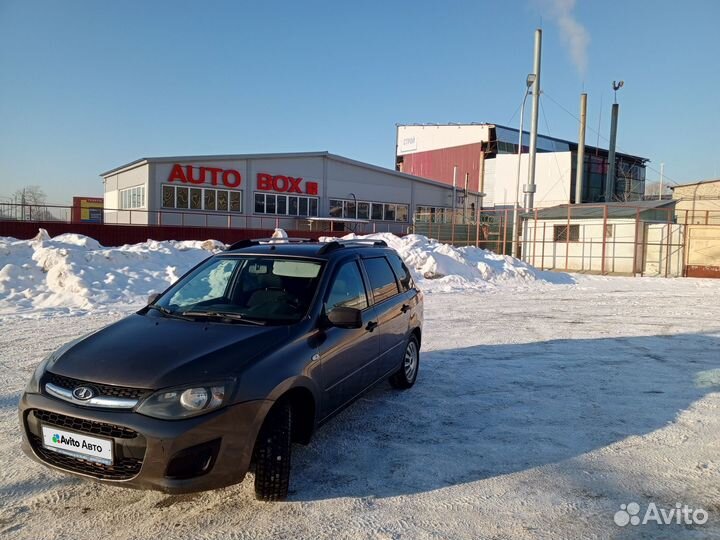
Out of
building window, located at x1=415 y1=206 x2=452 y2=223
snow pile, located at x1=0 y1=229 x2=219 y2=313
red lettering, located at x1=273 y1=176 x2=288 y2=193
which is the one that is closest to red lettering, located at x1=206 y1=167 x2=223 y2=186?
red lettering, located at x1=273 y1=176 x2=288 y2=193

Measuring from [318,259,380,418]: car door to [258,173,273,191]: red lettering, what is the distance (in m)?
26.0

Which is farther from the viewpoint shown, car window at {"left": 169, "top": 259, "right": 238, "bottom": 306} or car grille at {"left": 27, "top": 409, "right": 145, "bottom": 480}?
car window at {"left": 169, "top": 259, "right": 238, "bottom": 306}

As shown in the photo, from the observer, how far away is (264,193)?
30.2 m

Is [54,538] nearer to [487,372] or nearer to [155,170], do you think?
[487,372]

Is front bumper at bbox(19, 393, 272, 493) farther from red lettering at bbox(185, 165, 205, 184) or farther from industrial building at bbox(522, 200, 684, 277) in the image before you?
red lettering at bbox(185, 165, 205, 184)

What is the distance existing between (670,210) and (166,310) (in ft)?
92.8

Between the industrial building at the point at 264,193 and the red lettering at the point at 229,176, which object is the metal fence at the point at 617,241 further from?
the red lettering at the point at 229,176

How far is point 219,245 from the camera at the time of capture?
1695cm

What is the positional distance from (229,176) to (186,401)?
27.3 metres

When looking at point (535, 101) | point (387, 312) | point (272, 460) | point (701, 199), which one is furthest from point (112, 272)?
point (701, 199)

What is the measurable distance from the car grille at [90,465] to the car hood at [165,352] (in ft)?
1.40

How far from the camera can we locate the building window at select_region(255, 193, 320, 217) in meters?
30.2

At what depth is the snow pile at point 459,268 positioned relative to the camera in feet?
56.0

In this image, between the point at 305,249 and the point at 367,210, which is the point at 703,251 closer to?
the point at 367,210
